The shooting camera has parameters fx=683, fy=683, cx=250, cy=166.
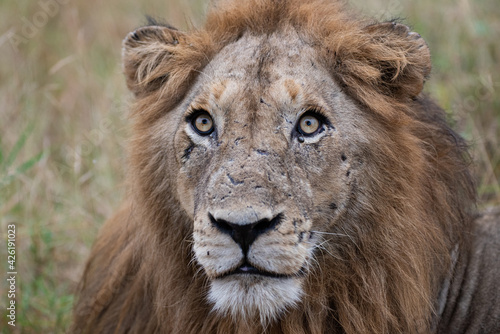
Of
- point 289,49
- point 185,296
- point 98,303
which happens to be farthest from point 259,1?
point 98,303

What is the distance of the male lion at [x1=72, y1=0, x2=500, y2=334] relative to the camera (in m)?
2.86

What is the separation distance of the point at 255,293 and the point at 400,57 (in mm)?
1317

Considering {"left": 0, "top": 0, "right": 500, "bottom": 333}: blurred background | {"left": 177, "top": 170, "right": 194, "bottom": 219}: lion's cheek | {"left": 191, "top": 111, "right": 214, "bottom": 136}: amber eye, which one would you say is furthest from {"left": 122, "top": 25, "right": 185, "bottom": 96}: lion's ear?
{"left": 177, "top": 170, "right": 194, "bottom": 219}: lion's cheek

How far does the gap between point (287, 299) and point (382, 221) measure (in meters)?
0.67

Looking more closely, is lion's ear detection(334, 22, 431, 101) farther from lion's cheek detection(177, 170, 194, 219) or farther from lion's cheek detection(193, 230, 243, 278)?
lion's cheek detection(193, 230, 243, 278)

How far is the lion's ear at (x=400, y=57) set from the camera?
325cm

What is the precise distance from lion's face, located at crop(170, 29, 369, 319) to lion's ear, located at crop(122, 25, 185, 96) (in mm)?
258

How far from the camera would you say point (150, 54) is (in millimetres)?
3619

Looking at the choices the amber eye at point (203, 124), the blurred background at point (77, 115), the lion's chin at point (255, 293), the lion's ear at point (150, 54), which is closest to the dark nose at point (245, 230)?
the lion's chin at point (255, 293)

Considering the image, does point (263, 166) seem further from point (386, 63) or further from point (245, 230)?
point (386, 63)

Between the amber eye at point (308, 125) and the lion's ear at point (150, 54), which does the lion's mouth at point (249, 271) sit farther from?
the lion's ear at point (150, 54)

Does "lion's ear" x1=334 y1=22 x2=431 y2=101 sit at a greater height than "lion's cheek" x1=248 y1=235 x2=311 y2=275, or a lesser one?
greater

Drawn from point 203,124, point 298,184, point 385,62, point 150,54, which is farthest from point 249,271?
point 150,54

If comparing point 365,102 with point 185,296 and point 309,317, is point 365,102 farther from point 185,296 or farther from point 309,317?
point 185,296
